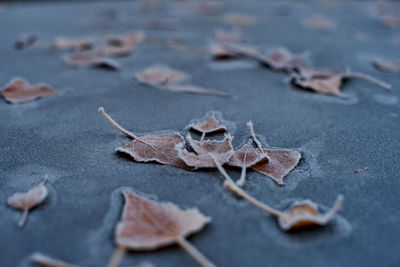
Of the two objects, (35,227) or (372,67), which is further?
(372,67)

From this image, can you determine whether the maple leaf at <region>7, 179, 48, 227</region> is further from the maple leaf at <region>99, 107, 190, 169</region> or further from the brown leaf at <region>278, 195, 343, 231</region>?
the brown leaf at <region>278, 195, 343, 231</region>

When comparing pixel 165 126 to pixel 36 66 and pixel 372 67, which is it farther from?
pixel 372 67

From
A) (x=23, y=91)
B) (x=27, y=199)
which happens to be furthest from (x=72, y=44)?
(x=27, y=199)

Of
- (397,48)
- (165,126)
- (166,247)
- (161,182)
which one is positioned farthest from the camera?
(397,48)

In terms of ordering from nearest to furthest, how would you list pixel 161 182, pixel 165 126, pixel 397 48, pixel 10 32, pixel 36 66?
pixel 161 182
pixel 165 126
pixel 36 66
pixel 397 48
pixel 10 32

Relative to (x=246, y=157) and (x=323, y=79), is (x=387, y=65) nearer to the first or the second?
(x=323, y=79)

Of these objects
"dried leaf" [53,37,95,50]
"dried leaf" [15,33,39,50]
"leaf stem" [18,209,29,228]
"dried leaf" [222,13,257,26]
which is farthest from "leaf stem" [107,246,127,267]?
"dried leaf" [222,13,257,26]

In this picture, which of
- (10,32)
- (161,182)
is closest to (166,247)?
(161,182)
